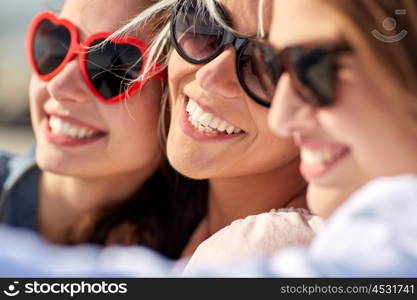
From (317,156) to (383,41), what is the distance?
0.23 metres

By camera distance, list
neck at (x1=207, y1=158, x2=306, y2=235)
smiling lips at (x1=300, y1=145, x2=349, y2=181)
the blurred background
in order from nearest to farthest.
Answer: smiling lips at (x1=300, y1=145, x2=349, y2=181) → neck at (x1=207, y1=158, x2=306, y2=235) → the blurred background

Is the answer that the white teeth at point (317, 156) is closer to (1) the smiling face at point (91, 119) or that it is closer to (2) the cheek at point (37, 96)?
(1) the smiling face at point (91, 119)

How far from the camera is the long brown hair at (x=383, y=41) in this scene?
0.98 metres

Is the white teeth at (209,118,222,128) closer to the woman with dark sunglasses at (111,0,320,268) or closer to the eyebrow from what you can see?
the woman with dark sunglasses at (111,0,320,268)

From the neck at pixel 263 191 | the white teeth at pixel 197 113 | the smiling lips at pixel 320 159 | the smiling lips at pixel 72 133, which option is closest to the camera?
the smiling lips at pixel 320 159

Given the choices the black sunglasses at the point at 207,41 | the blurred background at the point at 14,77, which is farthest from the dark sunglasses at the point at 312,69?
the blurred background at the point at 14,77

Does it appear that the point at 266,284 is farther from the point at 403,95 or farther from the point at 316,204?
the point at 403,95

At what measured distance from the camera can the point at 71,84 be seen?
1.77m

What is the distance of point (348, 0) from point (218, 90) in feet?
1.74

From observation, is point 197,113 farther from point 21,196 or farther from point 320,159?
point 21,196

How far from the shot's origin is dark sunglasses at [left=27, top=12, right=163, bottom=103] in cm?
173
